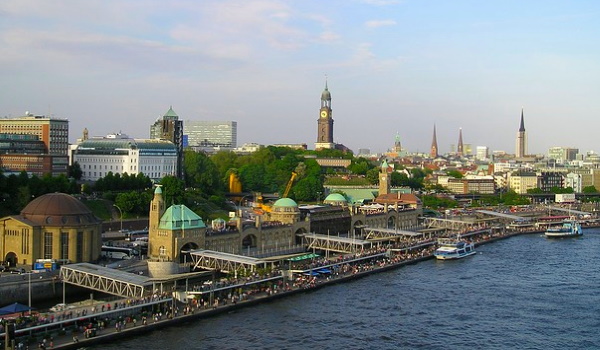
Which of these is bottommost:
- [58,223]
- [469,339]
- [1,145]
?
[469,339]

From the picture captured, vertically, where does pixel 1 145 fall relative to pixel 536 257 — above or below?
above

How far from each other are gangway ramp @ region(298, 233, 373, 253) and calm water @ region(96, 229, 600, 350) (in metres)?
6.07

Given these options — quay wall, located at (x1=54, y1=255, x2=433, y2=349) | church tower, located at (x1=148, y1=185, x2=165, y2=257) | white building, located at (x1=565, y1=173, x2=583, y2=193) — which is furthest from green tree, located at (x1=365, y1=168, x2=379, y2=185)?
church tower, located at (x1=148, y1=185, x2=165, y2=257)

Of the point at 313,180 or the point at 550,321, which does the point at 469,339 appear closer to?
the point at 550,321

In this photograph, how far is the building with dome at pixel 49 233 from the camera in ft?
185

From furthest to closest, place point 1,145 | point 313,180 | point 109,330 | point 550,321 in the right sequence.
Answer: point 313,180 → point 1,145 → point 550,321 → point 109,330

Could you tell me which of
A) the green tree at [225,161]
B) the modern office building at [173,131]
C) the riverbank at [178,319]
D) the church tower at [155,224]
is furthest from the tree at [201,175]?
the riverbank at [178,319]

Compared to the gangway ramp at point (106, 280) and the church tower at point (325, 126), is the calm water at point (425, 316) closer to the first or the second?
the gangway ramp at point (106, 280)

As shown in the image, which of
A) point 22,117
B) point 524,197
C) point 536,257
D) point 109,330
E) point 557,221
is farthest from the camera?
point 524,197

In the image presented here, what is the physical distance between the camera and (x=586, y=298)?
56.3 m

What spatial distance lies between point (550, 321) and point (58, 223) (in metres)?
35.3

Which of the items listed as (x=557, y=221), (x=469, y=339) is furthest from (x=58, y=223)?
(x=557, y=221)

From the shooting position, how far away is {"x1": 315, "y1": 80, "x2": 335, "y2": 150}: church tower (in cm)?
19462

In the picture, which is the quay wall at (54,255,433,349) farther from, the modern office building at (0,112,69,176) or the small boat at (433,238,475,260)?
the modern office building at (0,112,69,176)
